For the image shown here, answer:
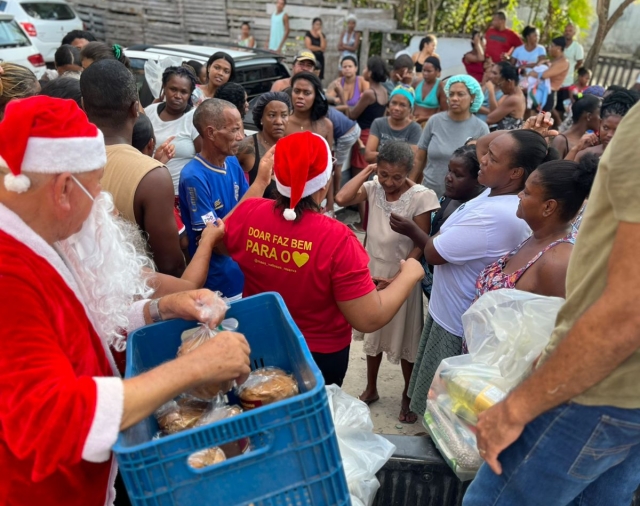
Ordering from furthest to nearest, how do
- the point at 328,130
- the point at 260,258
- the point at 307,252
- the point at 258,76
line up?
the point at 258,76 → the point at 328,130 → the point at 260,258 → the point at 307,252

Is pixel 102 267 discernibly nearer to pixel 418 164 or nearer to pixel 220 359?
pixel 220 359

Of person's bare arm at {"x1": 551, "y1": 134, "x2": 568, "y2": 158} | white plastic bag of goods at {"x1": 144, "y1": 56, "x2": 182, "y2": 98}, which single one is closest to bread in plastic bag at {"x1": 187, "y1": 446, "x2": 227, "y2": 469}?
person's bare arm at {"x1": 551, "y1": 134, "x2": 568, "y2": 158}

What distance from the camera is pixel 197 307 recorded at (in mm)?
1767

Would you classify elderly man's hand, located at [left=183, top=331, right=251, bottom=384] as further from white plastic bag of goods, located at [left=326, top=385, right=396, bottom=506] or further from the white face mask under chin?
white plastic bag of goods, located at [left=326, top=385, right=396, bottom=506]

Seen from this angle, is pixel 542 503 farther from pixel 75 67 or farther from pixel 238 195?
pixel 75 67

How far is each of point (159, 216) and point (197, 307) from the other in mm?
Result: 1145

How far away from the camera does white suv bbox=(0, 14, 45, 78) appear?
30.6 feet

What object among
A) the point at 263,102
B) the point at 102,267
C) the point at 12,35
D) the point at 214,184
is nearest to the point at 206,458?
the point at 102,267

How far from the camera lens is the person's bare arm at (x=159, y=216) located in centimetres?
270

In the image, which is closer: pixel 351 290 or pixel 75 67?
pixel 351 290

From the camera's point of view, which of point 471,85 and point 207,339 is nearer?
point 207,339

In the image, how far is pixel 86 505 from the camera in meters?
1.60

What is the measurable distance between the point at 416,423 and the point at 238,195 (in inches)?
78.7

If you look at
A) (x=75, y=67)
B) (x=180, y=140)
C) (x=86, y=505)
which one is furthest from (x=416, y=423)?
(x=75, y=67)
